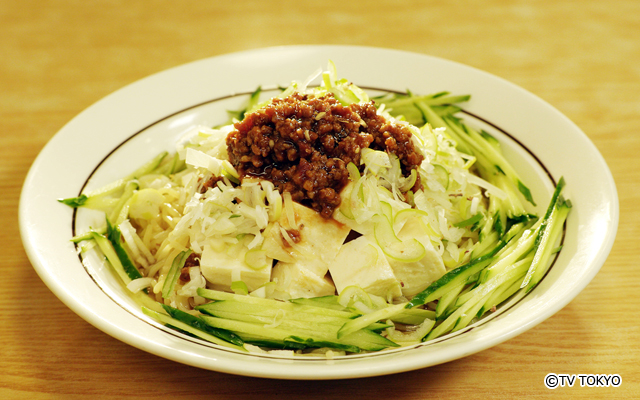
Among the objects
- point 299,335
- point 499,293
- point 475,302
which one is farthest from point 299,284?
point 499,293

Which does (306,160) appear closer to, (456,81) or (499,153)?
(499,153)

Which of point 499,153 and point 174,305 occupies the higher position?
point 499,153

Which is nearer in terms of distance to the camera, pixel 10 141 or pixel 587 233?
pixel 587 233

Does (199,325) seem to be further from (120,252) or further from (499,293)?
(499,293)

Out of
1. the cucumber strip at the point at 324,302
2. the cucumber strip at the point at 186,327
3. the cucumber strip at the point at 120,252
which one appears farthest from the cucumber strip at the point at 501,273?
the cucumber strip at the point at 120,252

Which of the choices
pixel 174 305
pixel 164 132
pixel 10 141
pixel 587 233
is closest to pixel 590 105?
pixel 587 233
